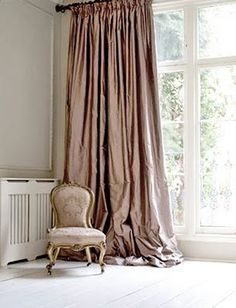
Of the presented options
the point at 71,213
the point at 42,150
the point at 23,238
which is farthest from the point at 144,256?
the point at 42,150

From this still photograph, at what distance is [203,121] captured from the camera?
5641 millimetres

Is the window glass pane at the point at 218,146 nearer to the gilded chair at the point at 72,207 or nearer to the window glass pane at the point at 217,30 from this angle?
A: the window glass pane at the point at 217,30

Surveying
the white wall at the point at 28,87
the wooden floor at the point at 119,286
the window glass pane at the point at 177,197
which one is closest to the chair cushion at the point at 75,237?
the wooden floor at the point at 119,286

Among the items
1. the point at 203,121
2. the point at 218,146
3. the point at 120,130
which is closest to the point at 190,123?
the point at 203,121

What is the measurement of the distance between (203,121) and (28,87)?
182cm

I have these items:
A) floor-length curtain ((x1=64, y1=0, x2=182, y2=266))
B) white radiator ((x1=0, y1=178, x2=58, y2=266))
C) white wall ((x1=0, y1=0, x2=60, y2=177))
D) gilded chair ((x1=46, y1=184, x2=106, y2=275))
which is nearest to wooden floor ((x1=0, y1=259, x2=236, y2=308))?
white radiator ((x1=0, y1=178, x2=58, y2=266))

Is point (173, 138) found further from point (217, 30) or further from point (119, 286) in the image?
point (119, 286)

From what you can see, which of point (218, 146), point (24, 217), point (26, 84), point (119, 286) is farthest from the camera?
point (26, 84)

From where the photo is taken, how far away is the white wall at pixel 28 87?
5375mm

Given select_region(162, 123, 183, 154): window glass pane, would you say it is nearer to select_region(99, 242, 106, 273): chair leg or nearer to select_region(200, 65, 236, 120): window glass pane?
select_region(200, 65, 236, 120): window glass pane

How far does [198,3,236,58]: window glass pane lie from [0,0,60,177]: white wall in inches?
64.2

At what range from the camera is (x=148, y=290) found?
3.96 m

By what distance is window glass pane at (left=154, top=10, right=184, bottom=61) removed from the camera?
5.77 meters

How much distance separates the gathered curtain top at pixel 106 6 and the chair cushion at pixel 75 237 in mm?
2380
